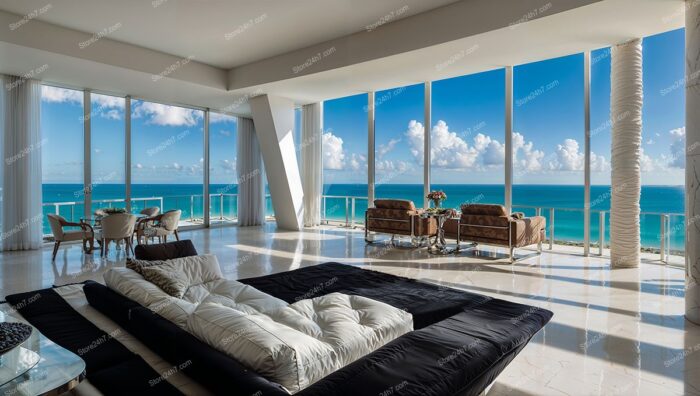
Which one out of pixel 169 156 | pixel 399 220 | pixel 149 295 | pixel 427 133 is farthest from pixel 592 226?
pixel 169 156

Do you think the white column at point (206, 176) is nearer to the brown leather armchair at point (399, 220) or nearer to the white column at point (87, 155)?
the white column at point (87, 155)

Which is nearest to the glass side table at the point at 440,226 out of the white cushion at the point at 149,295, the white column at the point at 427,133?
the white column at the point at 427,133

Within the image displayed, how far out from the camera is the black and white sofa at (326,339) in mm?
1457

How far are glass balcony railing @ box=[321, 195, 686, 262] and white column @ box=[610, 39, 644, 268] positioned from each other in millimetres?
639

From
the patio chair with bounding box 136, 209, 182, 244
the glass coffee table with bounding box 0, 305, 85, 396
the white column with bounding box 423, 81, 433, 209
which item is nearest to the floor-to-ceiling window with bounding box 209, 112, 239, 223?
the patio chair with bounding box 136, 209, 182, 244

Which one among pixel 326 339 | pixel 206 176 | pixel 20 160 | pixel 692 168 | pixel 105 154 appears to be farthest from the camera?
pixel 206 176

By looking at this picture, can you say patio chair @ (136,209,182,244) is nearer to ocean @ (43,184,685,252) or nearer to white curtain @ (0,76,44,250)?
white curtain @ (0,76,44,250)

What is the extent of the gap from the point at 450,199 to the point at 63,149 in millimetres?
15328

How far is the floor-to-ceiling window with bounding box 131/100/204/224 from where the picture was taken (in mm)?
11633

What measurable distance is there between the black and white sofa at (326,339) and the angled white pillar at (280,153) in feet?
23.0

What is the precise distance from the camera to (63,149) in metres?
10.9

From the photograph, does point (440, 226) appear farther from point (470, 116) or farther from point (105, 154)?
point (470, 116)

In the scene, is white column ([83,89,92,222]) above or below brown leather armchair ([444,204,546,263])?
above

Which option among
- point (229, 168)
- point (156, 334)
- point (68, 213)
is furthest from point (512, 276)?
point (229, 168)
